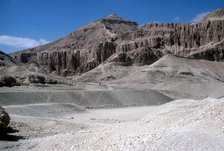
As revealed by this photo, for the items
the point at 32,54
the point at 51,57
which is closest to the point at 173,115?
the point at 51,57

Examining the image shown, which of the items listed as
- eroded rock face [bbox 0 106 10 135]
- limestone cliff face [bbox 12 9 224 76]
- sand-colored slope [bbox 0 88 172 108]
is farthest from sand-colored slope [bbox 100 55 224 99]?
eroded rock face [bbox 0 106 10 135]

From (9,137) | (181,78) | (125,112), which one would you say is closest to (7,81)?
(125,112)

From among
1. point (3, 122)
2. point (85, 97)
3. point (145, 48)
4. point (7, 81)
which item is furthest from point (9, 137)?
point (145, 48)

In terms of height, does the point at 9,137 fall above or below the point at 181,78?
below

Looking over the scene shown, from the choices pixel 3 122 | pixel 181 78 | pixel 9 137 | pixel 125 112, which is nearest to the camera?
pixel 9 137

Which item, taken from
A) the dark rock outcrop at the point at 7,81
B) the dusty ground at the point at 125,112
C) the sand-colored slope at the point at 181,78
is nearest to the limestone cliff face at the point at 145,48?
the dusty ground at the point at 125,112

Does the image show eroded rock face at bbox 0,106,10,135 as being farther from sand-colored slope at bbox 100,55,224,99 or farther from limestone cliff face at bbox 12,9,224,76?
limestone cliff face at bbox 12,9,224,76

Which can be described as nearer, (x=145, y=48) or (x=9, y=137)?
(x=9, y=137)

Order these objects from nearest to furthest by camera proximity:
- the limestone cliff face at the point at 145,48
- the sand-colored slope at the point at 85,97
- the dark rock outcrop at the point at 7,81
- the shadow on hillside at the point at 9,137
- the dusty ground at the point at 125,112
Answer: the dusty ground at the point at 125,112, the shadow on hillside at the point at 9,137, the sand-colored slope at the point at 85,97, the dark rock outcrop at the point at 7,81, the limestone cliff face at the point at 145,48

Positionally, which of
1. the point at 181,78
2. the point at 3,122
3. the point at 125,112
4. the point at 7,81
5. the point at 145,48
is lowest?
the point at 125,112

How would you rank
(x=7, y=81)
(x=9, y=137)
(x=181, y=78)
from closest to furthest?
1. (x=9, y=137)
2. (x=7, y=81)
3. (x=181, y=78)

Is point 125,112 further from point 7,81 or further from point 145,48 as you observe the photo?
point 145,48

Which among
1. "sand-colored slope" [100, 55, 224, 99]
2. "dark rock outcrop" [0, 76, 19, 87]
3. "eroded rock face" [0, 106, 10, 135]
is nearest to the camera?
"eroded rock face" [0, 106, 10, 135]

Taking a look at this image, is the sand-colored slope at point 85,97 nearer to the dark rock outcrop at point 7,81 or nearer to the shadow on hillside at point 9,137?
the dark rock outcrop at point 7,81
